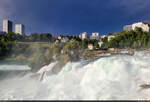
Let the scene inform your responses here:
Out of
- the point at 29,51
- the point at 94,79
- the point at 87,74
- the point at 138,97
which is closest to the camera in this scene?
the point at 138,97

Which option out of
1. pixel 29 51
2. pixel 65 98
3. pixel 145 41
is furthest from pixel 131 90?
pixel 145 41

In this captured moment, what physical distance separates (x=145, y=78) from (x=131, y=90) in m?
1.49

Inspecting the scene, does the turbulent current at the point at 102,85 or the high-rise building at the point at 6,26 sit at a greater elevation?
the high-rise building at the point at 6,26

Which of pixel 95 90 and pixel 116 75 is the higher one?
pixel 116 75

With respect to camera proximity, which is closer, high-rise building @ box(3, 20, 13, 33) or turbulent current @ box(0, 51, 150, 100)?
turbulent current @ box(0, 51, 150, 100)

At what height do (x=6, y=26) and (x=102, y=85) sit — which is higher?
(x=6, y=26)

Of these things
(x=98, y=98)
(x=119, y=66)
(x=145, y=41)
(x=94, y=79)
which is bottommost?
(x=98, y=98)

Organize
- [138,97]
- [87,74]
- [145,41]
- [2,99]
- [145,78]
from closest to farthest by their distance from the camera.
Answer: [138,97], [2,99], [145,78], [87,74], [145,41]

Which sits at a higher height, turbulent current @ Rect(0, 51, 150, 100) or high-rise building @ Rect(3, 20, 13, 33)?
high-rise building @ Rect(3, 20, 13, 33)

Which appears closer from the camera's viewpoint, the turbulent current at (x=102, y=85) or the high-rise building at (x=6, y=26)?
the turbulent current at (x=102, y=85)

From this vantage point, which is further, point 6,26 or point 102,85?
point 6,26

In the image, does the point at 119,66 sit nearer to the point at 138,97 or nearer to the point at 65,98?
the point at 138,97

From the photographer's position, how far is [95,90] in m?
5.62

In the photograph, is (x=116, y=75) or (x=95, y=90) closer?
A: (x=95, y=90)
